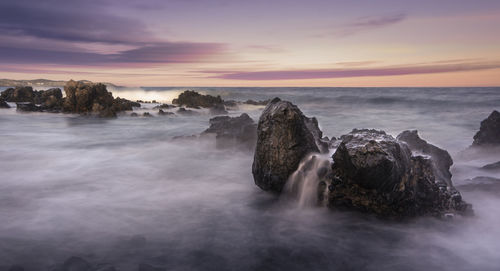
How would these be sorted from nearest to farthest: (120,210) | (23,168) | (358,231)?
(358,231) < (120,210) < (23,168)

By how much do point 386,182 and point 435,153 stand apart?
2856mm

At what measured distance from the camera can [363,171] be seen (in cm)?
464

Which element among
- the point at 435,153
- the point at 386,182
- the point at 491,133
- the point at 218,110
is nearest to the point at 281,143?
the point at 386,182

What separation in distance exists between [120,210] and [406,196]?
4935mm

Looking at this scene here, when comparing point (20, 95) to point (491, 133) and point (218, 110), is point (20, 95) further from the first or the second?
point (491, 133)

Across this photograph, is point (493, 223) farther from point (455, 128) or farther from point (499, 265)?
point (455, 128)

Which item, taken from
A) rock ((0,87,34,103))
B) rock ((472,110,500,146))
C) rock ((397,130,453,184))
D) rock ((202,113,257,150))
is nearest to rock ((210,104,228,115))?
rock ((202,113,257,150))

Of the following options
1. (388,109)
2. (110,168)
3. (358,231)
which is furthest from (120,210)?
(388,109)

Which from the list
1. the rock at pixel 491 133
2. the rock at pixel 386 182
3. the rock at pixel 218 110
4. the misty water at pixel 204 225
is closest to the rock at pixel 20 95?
the rock at pixel 218 110

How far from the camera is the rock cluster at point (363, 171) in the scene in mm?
4652

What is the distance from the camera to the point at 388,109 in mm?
32375

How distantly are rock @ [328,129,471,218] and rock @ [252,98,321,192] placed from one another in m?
0.83

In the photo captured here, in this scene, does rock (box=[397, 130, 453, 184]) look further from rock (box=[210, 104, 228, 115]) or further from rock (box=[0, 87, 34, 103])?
rock (box=[0, 87, 34, 103])

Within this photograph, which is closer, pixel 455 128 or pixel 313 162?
pixel 313 162
